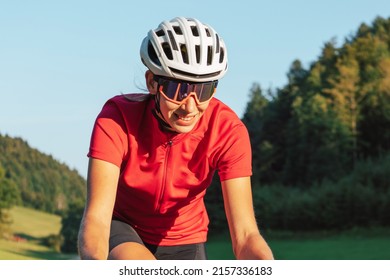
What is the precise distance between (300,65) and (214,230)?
16555mm

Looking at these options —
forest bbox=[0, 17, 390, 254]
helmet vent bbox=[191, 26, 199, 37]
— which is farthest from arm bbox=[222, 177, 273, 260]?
forest bbox=[0, 17, 390, 254]

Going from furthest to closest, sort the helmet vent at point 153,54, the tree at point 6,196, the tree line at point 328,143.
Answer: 1. the tree at point 6,196
2. the tree line at point 328,143
3. the helmet vent at point 153,54

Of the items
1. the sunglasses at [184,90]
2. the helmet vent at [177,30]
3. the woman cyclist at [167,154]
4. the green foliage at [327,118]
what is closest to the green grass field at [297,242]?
the green foliage at [327,118]

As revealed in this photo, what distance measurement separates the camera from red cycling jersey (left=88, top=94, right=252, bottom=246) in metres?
5.25

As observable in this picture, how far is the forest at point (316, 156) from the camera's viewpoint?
51250 millimetres

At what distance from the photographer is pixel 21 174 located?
5300 cm

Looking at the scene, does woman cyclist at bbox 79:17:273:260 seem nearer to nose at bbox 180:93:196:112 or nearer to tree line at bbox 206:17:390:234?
nose at bbox 180:93:196:112

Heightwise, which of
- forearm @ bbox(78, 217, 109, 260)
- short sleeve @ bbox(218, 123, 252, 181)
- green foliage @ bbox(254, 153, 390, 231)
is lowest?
forearm @ bbox(78, 217, 109, 260)

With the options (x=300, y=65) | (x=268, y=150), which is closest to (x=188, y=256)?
(x=268, y=150)

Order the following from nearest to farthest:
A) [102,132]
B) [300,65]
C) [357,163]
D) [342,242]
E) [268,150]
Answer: [102,132] < [342,242] < [357,163] < [268,150] < [300,65]

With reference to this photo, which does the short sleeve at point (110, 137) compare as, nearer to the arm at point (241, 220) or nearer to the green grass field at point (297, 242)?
the arm at point (241, 220)

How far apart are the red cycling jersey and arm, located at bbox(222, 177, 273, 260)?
3.4 inches

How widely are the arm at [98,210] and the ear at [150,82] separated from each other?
1.98 ft

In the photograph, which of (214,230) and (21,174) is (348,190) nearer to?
(214,230)
